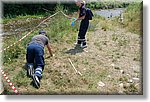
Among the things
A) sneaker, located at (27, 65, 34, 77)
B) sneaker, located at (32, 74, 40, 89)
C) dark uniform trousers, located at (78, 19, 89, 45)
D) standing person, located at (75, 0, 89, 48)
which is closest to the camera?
sneaker, located at (32, 74, 40, 89)

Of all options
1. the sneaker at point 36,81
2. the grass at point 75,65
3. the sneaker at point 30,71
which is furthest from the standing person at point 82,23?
the sneaker at point 36,81

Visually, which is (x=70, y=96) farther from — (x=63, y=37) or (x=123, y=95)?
(x=63, y=37)

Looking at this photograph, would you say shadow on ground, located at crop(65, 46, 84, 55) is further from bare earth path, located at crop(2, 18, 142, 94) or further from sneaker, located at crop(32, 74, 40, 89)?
sneaker, located at crop(32, 74, 40, 89)

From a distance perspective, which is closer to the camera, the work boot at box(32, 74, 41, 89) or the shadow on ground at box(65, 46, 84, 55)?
the work boot at box(32, 74, 41, 89)

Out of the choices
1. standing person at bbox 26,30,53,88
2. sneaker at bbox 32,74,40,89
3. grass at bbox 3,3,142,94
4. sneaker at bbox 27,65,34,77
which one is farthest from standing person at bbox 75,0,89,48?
sneaker at bbox 32,74,40,89

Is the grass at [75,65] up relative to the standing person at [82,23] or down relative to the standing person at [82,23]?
down

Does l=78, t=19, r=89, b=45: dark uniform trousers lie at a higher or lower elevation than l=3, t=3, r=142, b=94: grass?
higher

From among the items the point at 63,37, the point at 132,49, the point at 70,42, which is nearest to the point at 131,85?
the point at 132,49

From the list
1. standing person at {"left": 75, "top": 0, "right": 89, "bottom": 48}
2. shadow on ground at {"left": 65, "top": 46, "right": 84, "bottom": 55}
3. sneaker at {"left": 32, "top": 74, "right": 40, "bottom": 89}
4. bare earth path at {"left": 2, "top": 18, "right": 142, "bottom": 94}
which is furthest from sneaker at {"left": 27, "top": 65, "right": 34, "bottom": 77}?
standing person at {"left": 75, "top": 0, "right": 89, "bottom": 48}

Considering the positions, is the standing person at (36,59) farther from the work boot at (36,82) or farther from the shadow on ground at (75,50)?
the shadow on ground at (75,50)

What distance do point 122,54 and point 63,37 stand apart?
214cm

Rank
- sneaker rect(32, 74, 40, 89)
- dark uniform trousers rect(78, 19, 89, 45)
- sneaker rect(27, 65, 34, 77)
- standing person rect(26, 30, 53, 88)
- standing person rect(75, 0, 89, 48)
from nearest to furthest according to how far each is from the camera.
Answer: sneaker rect(32, 74, 40, 89) < standing person rect(26, 30, 53, 88) < sneaker rect(27, 65, 34, 77) < standing person rect(75, 0, 89, 48) < dark uniform trousers rect(78, 19, 89, 45)

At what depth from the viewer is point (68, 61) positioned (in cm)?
639

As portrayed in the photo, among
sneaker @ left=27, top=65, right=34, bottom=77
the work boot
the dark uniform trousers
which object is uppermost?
the dark uniform trousers
